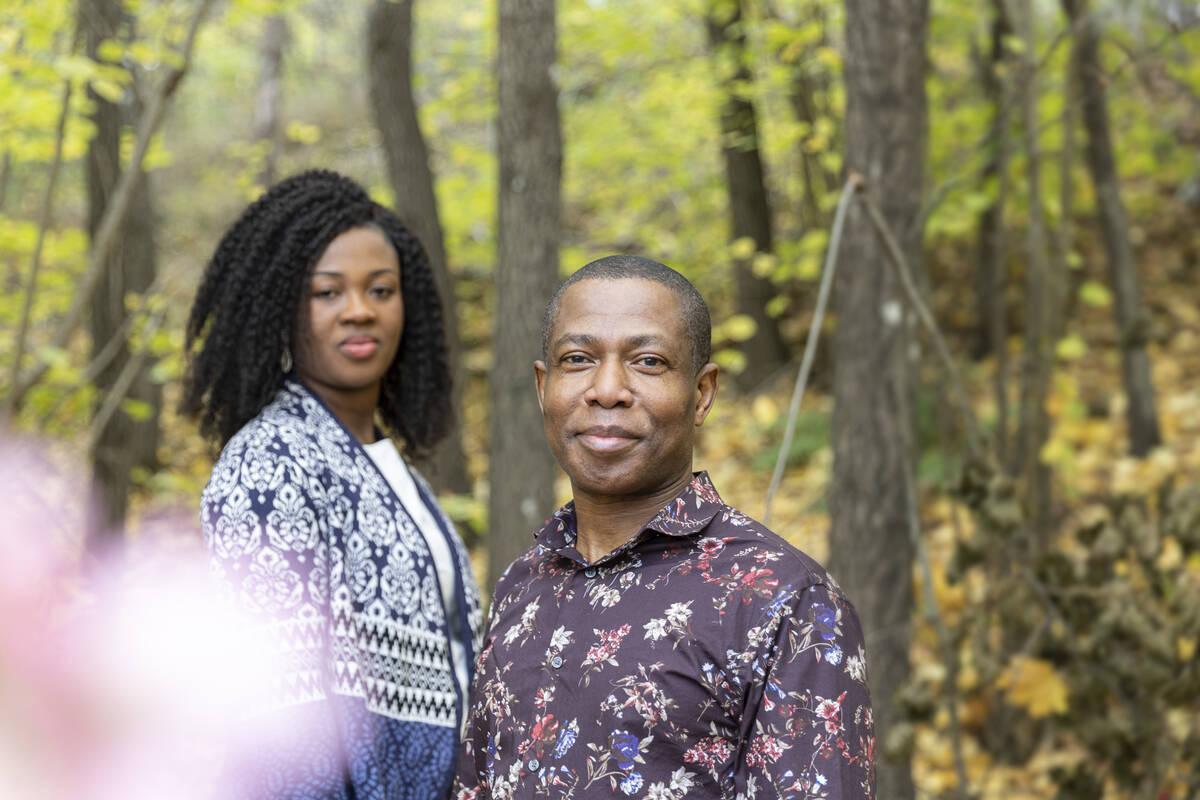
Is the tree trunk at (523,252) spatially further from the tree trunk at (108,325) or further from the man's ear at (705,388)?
the tree trunk at (108,325)

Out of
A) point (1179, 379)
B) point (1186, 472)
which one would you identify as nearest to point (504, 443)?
point (1186, 472)

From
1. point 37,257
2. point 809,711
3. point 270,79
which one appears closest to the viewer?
point 809,711

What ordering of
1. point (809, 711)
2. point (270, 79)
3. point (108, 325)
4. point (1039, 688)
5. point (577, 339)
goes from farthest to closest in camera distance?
point (270, 79)
point (108, 325)
point (1039, 688)
point (577, 339)
point (809, 711)

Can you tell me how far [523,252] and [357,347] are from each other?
5.76 feet

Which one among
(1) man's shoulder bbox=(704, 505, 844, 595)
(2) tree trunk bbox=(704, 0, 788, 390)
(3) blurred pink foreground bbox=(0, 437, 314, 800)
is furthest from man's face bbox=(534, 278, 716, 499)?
(2) tree trunk bbox=(704, 0, 788, 390)

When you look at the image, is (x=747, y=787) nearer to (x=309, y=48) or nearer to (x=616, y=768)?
(x=616, y=768)

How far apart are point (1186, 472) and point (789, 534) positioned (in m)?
2.71

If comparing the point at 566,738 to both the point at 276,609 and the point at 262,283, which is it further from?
the point at 262,283

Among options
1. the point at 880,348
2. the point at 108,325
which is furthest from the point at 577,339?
the point at 108,325

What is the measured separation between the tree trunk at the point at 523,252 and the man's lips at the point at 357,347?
161 centimetres

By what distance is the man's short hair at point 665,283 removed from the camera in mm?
1738

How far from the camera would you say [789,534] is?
7.96m

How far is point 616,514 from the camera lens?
178 centimetres

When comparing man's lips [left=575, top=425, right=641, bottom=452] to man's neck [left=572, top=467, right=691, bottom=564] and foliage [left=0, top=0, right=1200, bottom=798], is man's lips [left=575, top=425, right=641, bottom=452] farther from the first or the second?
foliage [left=0, top=0, right=1200, bottom=798]
